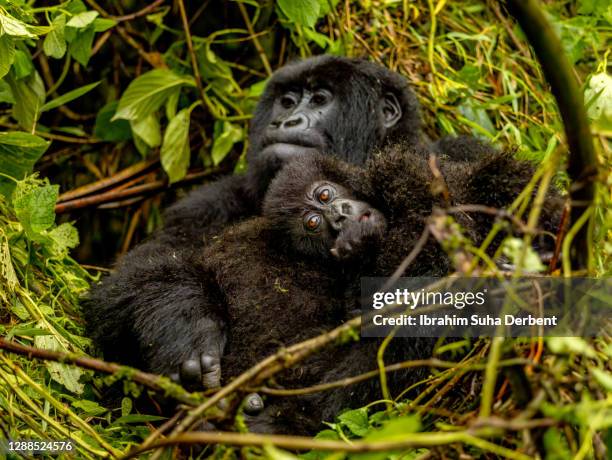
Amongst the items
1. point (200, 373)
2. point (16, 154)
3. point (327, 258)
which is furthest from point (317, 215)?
point (16, 154)

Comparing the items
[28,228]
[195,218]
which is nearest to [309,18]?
[195,218]

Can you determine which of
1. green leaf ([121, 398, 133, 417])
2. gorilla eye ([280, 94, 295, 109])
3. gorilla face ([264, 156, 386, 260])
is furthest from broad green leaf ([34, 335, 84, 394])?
gorilla eye ([280, 94, 295, 109])

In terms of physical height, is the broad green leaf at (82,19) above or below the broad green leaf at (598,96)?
above

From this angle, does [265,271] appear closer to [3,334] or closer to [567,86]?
[3,334]

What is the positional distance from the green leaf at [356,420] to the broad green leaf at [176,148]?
2249 millimetres

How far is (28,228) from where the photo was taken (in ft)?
8.77

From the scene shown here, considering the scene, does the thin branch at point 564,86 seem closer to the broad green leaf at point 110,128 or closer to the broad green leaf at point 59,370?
the broad green leaf at point 59,370

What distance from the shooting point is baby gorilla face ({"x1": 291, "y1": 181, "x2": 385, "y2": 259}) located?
2520 mm

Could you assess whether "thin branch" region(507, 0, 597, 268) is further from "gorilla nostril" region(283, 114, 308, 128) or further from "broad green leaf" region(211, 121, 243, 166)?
"broad green leaf" region(211, 121, 243, 166)

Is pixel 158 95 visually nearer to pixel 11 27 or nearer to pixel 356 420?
pixel 11 27

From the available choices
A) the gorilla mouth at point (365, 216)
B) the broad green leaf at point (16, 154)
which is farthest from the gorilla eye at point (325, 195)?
the broad green leaf at point (16, 154)

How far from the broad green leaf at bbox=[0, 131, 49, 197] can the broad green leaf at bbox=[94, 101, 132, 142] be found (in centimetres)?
133

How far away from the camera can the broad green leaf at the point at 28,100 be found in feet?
11.5

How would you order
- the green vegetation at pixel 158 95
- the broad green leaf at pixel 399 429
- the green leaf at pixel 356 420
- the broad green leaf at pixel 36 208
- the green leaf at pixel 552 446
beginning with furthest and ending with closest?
the green vegetation at pixel 158 95
the broad green leaf at pixel 36 208
the green leaf at pixel 356 420
the green leaf at pixel 552 446
the broad green leaf at pixel 399 429
